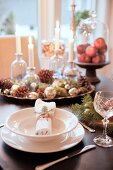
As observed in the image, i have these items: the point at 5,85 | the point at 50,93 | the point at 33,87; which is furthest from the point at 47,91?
the point at 5,85

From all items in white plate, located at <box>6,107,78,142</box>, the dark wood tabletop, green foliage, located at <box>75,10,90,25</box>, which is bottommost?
the dark wood tabletop

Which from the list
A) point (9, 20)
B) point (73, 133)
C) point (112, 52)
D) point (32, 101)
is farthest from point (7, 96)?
point (112, 52)

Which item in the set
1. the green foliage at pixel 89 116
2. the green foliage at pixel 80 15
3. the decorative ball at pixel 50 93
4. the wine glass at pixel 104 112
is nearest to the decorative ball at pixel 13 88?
the decorative ball at pixel 50 93

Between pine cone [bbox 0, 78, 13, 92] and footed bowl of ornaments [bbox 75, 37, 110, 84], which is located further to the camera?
footed bowl of ornaments [bbox 75, 37, 110, 84]

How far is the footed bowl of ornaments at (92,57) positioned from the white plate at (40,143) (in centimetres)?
79

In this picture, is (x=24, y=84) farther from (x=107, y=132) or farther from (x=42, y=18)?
(x=42, y=18)

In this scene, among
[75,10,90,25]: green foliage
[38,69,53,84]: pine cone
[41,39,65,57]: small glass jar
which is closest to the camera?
[38,69,53,84]: pine cone

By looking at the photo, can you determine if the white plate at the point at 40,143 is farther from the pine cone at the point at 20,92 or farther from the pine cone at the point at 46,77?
the pine cone at the point at 46,77

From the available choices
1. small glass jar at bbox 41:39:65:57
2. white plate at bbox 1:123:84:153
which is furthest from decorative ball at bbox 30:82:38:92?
small glass jar at bbox 41:39:65:57

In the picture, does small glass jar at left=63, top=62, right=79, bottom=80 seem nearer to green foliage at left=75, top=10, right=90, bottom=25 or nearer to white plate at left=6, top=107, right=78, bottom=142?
white plate at left=6, top=107, right=78, bottom=142

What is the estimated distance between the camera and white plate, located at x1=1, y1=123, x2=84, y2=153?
2.64ft

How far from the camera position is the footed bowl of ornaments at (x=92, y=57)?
1621 millimetres

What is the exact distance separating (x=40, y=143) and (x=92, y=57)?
0.91m

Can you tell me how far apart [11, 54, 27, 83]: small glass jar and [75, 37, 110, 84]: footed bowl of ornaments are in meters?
0.34
